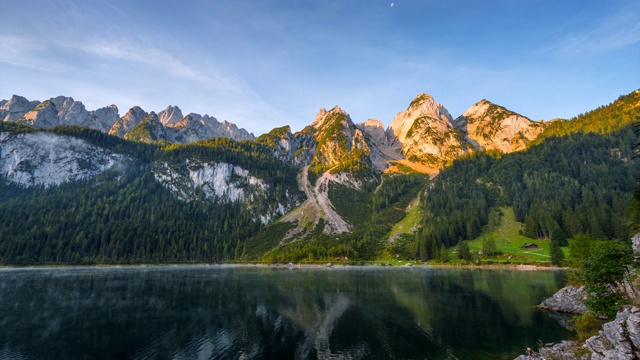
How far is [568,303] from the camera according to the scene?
2063 inches

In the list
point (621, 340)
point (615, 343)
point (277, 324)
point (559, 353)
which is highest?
point (621, 340)

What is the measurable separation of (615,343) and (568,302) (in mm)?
36922

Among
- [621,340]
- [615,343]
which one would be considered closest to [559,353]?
[615,343]

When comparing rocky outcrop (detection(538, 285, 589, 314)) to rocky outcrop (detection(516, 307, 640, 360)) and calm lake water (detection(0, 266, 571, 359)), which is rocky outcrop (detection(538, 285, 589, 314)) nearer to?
calm lake water (detection(0, 266, 571, 359))

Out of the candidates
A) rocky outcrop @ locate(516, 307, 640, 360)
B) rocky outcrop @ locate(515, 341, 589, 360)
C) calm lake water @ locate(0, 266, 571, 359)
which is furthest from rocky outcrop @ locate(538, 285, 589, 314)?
rocky outcrop @ locate(516, 307, 640, 360)

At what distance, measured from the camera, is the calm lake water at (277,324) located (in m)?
34.4

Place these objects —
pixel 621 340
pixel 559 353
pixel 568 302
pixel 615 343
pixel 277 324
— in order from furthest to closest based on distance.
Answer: pixel 568 302, pixel 277 324, pixel 559 353, pixel 615 343, pixel 621 340

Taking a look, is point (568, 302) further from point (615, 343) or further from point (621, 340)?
point (621, 340)

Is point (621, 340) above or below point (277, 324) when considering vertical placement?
above

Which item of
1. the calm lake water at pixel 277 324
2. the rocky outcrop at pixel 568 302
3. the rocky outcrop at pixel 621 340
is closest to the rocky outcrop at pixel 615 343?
the rocky outcrop at pixel 621 340

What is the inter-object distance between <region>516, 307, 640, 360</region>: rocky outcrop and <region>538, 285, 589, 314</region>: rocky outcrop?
90.3 feet

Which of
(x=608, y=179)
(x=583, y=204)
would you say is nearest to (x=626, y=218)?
(x=583, y=204)

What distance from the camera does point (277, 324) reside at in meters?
46.5

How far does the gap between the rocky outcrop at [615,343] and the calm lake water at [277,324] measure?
5.30m
